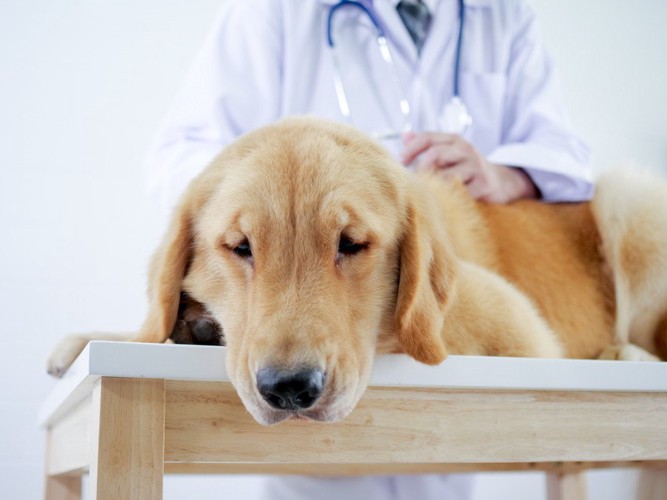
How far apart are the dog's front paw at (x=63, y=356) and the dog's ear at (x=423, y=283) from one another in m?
0.64

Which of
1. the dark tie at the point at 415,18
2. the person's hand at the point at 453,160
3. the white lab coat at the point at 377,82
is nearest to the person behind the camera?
the person's hand at the point at 453,160

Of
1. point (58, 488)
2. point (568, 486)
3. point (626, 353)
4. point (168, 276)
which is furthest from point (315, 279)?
point (568, 486)

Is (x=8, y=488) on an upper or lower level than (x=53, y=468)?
lower

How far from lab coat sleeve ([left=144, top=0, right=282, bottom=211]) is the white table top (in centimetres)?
90

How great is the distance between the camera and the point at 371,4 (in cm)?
229

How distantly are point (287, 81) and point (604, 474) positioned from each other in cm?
251

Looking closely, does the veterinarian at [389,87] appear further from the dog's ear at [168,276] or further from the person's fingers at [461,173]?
the dog's ear at [168,276]

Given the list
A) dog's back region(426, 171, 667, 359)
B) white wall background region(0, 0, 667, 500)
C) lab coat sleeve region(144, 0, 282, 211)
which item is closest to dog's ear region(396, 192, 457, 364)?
dog's back region(426, 171, 667, 359)

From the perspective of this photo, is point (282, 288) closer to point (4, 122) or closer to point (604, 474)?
point (4, 122)

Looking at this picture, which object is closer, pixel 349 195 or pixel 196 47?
pixel 349 195

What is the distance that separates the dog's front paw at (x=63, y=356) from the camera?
4.75 ft

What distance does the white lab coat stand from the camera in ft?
6.90

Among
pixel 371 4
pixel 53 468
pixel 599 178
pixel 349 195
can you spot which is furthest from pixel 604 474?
pixel 349 195

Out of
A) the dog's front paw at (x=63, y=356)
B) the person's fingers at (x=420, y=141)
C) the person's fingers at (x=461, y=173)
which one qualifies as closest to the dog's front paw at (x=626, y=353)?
the person's fingers at (x=461, y=173)
